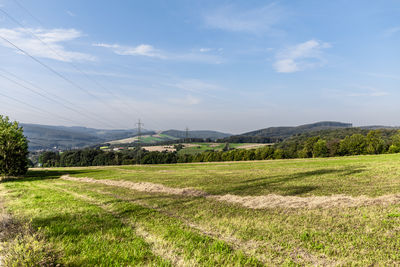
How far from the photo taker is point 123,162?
11056 centimetres

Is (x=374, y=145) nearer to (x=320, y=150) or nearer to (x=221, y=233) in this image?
(x=320, y=150)

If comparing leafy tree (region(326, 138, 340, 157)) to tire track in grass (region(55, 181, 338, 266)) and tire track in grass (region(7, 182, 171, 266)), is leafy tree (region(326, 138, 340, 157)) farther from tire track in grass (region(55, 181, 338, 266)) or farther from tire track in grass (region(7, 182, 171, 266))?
tire track in grass (region(7, 182, 171, 266))

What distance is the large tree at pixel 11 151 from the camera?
42.3m

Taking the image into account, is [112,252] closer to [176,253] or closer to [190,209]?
[176,253]

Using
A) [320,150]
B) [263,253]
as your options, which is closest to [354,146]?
[320,150]

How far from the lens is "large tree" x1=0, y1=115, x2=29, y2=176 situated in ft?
139

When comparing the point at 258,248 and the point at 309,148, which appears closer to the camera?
the point at 258,248

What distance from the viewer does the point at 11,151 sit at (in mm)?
42656

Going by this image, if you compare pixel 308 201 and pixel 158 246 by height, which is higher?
pixel 158 246

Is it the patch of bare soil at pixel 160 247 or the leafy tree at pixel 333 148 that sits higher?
the patch of bare soil at pixel 160 247

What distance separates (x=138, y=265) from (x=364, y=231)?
8.63 m

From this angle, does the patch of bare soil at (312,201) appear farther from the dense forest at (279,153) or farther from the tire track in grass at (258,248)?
the dense forest at (279,153)

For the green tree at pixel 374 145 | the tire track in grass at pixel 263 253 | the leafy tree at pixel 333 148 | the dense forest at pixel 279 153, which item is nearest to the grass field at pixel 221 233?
the tire track in grass at pixel 263 253

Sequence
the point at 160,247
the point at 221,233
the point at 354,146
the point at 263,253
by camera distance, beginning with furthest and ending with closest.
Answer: the point at 354,146 < the point at 221,233 < the point at 160,247 < the point at 263,253
